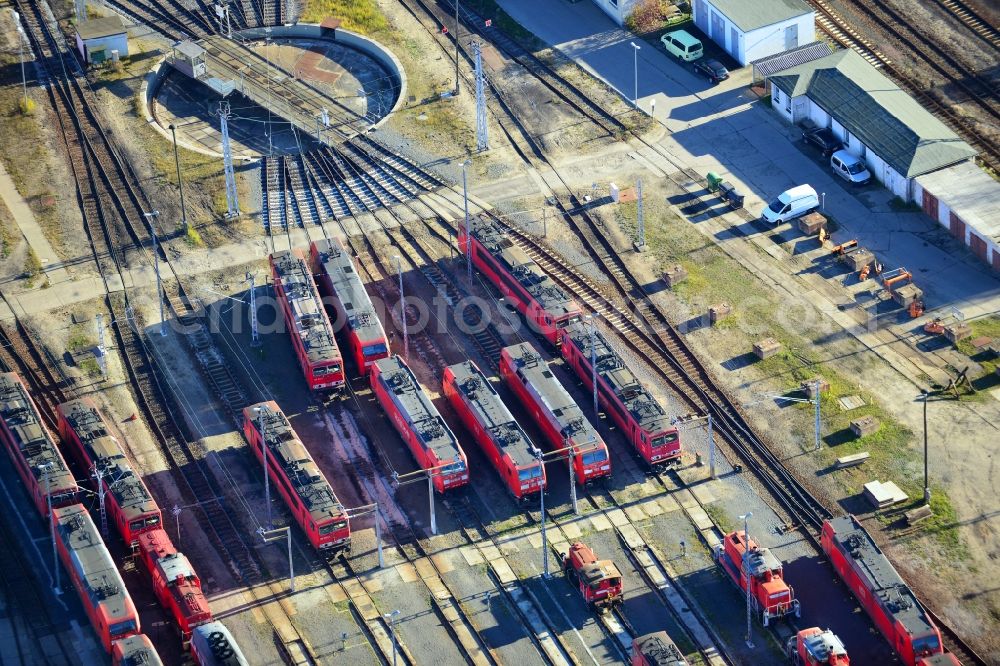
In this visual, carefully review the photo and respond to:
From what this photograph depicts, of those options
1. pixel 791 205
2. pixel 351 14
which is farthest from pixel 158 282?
pixel 791 205

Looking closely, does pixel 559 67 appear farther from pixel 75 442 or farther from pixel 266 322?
pixel 75 442

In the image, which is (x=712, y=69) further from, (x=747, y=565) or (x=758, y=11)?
(x=747, y=565)

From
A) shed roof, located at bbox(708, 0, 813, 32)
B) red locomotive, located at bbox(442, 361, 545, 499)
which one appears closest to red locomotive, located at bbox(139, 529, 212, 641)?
red locomotive, located at bbox(442, 361, 545, 499)

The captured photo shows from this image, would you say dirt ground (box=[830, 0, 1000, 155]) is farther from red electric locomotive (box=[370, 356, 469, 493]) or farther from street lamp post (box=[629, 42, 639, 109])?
red electric locomotive (box=[370, 356, 469, 493])

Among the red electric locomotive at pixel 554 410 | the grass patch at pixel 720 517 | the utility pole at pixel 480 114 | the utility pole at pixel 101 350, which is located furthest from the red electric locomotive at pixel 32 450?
the utility pole at pixel 480 114

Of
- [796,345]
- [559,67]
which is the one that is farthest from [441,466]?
[559,67]
